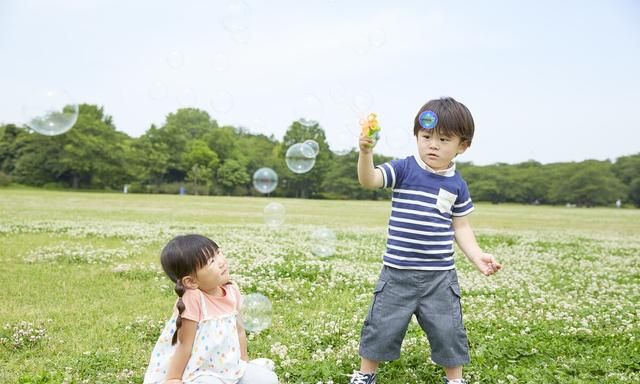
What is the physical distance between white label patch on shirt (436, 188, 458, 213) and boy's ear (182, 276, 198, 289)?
7.15 feet

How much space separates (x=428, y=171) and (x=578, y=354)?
108 inches

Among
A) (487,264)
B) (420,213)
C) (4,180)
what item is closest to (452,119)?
(420,213)

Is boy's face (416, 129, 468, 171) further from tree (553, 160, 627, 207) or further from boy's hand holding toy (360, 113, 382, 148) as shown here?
tree (553, 160, 627, 207)

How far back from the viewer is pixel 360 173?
4625mm

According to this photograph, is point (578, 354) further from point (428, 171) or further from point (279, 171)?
point (279, 171)

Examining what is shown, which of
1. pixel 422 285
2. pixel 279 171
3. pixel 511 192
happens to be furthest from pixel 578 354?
pixel 511 192

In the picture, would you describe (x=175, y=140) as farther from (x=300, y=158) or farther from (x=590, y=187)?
(x=300, y=158)

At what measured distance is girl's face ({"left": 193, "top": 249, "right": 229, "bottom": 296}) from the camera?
4.20 meters

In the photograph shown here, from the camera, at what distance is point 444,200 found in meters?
4.92

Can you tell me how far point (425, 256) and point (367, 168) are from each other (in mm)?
945

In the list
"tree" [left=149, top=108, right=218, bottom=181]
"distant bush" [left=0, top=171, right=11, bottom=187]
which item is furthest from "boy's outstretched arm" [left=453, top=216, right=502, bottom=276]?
"tree" [left=149, top=108, right=218, bottom=181]

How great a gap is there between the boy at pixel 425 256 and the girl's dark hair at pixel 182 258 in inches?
57.0

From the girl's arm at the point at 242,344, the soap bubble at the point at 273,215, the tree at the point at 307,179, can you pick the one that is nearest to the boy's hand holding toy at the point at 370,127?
the girl's arm at the point at 242,344

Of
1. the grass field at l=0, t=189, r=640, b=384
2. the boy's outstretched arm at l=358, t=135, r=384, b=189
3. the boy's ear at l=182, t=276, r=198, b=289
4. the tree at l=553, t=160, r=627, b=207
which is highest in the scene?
the tree at l=553, t=160, r=627, b=207
